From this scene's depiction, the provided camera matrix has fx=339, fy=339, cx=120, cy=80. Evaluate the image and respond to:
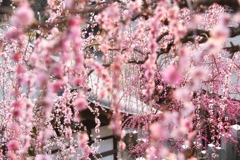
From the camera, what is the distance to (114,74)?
172cm

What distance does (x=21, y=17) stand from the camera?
Result: 3.78 ft

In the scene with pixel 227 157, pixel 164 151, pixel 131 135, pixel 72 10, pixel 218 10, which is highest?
pixel 218 10

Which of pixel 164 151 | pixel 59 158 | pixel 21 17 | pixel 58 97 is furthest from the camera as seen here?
pixel 59 158

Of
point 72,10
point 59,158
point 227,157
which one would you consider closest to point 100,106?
point 59,158

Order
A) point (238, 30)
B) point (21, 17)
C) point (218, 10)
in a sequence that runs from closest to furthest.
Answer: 1. point (21, 17)
2. point (238, 30)
3. point (218, 10)

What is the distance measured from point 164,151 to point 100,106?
324 cm

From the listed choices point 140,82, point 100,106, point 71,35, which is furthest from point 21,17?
point 140,82

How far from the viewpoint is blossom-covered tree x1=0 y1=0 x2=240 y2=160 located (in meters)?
1.36

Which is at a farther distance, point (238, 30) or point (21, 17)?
point (238, 30)

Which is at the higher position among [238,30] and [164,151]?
[238,30]

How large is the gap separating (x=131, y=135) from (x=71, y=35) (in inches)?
185

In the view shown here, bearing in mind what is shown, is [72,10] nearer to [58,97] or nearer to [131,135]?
[58,97]

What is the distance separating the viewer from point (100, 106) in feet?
15.3

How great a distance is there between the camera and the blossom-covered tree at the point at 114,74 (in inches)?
53.6
